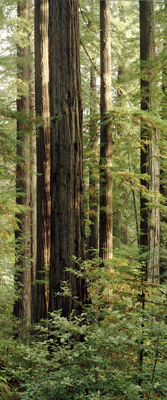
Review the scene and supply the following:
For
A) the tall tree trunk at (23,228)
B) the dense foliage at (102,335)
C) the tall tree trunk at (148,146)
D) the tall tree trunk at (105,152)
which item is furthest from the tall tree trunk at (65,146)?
the tall tree trunk at (23,228)

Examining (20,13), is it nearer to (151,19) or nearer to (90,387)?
(151,19)

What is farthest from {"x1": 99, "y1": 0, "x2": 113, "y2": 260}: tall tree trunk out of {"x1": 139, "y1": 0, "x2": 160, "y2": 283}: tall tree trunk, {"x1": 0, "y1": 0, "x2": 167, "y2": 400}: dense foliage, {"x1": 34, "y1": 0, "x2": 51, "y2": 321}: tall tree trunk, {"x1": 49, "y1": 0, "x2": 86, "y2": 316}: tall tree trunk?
{"x1": 49, "y1": 0, "x2": 86, "y2": 316}: tall tree trunk

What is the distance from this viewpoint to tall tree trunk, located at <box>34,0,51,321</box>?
7504mm

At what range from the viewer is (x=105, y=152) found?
341 inches

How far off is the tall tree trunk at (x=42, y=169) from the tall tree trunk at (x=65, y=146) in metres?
2.32

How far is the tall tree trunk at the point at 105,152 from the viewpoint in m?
8.49

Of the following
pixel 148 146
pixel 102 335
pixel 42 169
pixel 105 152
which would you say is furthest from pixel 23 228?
pixel 102 335

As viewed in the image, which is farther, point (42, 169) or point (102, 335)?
point (42, 169)

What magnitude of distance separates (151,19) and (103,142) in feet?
9.39

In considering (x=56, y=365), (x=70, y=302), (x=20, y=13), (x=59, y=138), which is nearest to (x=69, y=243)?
(x=70, y=302)

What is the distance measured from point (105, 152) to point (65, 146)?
12.5ft

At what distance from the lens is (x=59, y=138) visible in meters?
4.97

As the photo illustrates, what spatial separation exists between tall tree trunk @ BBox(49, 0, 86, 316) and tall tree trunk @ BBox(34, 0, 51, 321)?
2316 millimetres

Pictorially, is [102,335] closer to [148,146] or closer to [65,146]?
[65,146]
